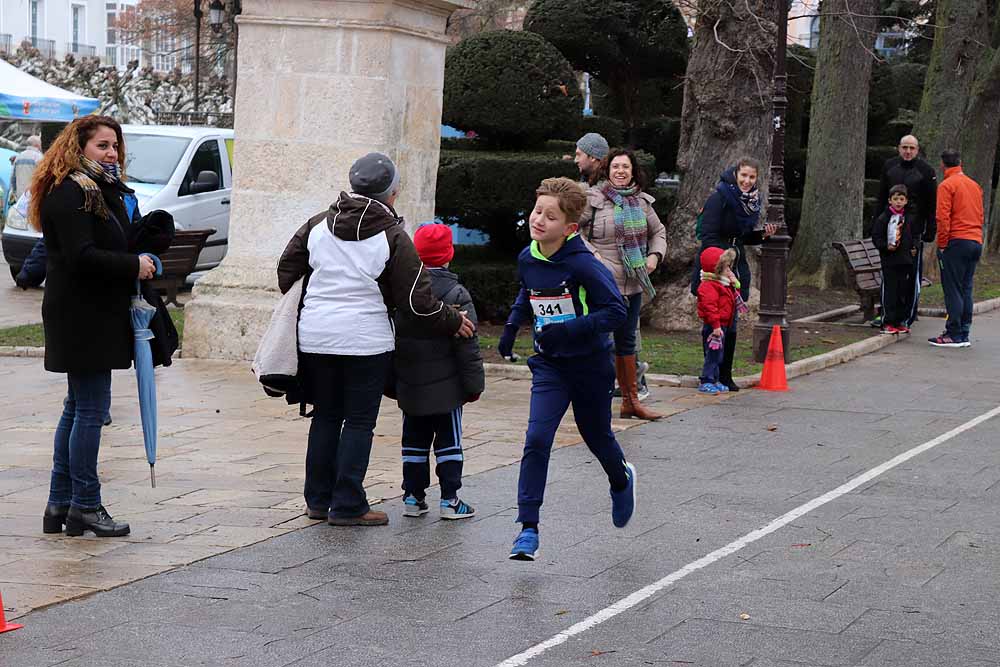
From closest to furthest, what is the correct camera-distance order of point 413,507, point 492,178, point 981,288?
1. point 413,507
2. point 492,178
3. point 981,288

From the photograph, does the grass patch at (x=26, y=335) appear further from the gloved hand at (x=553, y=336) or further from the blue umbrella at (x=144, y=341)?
the gloved hand at (x=553, y=336)

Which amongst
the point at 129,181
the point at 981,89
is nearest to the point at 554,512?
the point at 129,181

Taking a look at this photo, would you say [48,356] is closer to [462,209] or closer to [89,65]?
[462,209]

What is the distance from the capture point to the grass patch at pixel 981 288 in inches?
761

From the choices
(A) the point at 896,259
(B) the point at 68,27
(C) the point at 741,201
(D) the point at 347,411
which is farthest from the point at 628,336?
(B) the point at 68,27

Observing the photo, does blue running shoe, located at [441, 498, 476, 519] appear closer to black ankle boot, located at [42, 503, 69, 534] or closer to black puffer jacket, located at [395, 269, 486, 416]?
black puffer jacket, located at [395, 269, 486, 416]

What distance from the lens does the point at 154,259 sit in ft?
21.9

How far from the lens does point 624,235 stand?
33.2ft

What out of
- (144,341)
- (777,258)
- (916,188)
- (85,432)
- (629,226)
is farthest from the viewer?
(916,188)

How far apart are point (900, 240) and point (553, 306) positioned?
927 centimetres

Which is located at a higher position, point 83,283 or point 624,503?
point 83,283

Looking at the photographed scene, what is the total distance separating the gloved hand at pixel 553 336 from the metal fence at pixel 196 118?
30.2m

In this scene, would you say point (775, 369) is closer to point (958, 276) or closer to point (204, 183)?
point (958, 276)

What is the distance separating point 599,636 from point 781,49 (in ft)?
28.7
